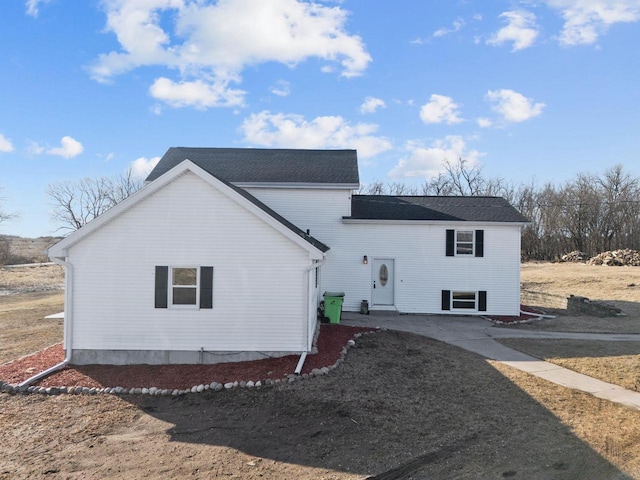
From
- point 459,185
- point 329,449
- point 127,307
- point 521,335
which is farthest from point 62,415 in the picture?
point 459,185

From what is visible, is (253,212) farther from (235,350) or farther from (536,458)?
(536,458)

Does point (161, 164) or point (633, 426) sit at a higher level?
point (161, 164)

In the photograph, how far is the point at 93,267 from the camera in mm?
10258

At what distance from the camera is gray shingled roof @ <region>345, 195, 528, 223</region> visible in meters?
17.7

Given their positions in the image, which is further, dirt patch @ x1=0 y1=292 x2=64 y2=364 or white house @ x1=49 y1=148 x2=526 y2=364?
dirt patch @ x1=0 y1=292 x2=64 y2=364

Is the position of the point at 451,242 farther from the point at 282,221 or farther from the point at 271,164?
the point at 271,164

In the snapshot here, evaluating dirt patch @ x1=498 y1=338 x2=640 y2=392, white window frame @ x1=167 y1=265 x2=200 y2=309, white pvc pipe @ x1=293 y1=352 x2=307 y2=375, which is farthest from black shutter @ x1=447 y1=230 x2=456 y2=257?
white window frame @ x1=167 y1=265 x2=200 y2=309

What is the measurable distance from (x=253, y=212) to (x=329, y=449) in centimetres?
603

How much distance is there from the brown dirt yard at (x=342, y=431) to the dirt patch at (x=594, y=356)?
182cm

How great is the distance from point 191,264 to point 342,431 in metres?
5.81

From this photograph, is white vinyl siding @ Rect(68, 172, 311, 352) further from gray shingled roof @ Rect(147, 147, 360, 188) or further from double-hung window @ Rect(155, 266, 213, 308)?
gray shingled roof @ Rect(147, 147, 360, 188)

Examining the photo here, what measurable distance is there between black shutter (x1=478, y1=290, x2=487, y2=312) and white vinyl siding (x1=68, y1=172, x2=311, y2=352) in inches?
A: 411

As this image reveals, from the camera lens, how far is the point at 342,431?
659cm

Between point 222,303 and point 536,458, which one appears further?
point 222,303
